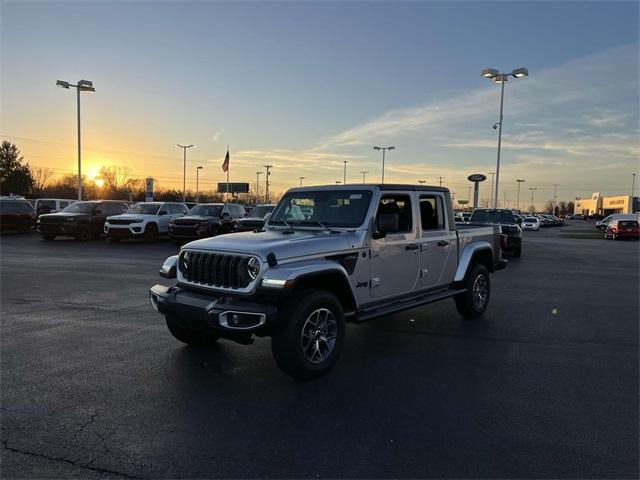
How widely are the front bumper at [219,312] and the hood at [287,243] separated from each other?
1.63 ft

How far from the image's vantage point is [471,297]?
741 centimetres

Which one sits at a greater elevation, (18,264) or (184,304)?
(184,304)

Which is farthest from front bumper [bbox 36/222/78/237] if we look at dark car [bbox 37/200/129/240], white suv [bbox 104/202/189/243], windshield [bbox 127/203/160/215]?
windshield [bbox 127/203/160/215]

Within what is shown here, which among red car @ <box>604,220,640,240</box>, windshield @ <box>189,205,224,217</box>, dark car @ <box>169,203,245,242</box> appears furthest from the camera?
red car @ <box>604,220,640,240</box>

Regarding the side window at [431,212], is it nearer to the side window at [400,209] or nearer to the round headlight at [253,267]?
the side window at [400,209]

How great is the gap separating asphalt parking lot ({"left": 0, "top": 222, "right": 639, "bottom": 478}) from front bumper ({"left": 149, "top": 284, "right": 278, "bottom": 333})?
0.61 meters

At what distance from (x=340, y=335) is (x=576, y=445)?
7.49 feet

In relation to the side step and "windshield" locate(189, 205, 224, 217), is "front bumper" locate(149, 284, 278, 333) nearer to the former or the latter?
the side step

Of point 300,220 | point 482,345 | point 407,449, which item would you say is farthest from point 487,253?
point 407,449

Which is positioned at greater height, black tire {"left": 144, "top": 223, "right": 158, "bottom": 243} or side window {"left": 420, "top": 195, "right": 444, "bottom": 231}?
side window {"left": 420, "top": 195, "right": 444, "bottom": 231}

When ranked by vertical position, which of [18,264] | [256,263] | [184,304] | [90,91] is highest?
[90,91]

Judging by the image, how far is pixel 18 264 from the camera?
13.4 m

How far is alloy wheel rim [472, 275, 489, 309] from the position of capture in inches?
299

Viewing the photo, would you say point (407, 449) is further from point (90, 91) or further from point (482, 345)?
point (90, 91)
